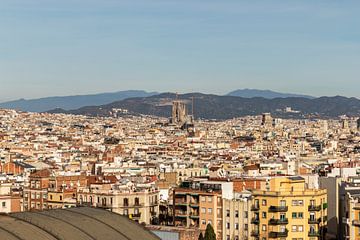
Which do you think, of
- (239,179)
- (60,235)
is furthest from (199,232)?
(60,235)

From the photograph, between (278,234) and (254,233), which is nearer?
(278,234)

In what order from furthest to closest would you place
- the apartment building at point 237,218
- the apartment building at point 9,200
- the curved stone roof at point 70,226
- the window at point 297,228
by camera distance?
the apartment building at point 9,200 < the apartment building at point 237,218 < the window at point 297,228 < the curved stone roof at point 70,226

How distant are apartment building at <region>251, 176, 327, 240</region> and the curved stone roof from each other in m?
14.3

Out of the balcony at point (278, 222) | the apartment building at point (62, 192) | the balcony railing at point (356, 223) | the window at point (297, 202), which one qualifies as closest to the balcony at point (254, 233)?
the balcony at point (278, 222)

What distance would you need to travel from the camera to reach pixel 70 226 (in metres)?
30.0

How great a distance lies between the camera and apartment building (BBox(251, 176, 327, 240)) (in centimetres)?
4597

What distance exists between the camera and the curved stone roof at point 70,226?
2817 cm

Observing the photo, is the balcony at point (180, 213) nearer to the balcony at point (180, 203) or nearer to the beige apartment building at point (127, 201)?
the balcony at point (180, 203)

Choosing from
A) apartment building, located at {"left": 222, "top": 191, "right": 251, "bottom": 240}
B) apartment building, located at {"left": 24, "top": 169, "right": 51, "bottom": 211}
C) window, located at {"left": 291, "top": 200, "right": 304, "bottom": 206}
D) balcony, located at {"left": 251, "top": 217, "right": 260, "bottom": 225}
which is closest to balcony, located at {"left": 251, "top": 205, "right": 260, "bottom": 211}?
apartment building, located at {"left": 222, "top": 191, "right": 251, "bottom": 240}

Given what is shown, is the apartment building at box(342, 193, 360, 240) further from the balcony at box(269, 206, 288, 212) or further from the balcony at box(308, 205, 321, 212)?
the balcony at box(269, 206, 288, 212)

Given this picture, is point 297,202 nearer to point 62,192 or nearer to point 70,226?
point 62,192

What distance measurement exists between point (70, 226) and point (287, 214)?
18.2 meters

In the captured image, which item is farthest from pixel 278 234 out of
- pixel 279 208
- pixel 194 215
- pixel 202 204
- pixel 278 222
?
pixel 194 215

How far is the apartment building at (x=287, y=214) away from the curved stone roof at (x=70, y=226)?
47.0 feet
